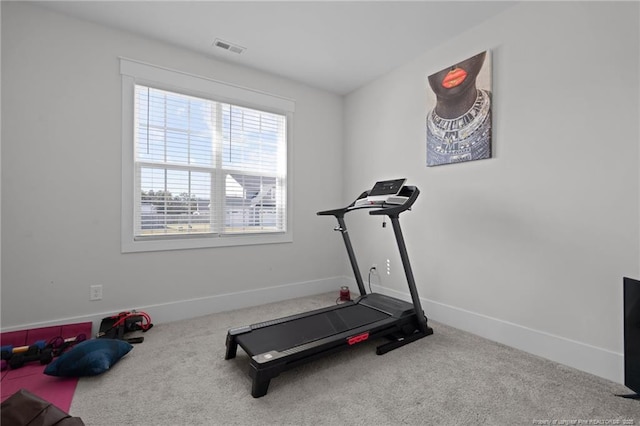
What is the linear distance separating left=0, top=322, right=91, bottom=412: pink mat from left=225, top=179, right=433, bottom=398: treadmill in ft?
3.00

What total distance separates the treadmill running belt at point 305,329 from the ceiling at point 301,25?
8.20ft

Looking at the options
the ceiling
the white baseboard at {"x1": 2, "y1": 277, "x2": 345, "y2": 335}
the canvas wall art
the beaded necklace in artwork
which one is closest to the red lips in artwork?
the canvas wall art

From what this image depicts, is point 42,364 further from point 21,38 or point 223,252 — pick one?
point 21,38

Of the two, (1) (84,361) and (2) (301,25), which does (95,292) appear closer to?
(1) (84,361)

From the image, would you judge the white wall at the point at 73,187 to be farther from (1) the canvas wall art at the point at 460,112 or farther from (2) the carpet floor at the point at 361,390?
(1) the canvas wall art at the point at 460,112

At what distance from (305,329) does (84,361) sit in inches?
55.6

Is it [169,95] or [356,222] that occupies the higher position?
[169,95]

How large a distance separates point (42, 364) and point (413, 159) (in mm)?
3479

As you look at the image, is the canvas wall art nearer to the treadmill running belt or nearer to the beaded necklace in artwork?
the beaded necklace in artwork

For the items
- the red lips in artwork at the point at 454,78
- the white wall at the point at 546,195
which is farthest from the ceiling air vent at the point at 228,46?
the red lips in artwork at the point at 454,78

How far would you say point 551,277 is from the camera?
2148 millimetres

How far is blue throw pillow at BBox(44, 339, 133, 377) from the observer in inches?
72.7

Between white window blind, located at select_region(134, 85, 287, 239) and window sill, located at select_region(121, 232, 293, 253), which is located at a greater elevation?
white window blind, located at select_region(134, 85, 287, 239)

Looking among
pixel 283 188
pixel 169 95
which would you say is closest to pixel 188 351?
pixel 283 188
